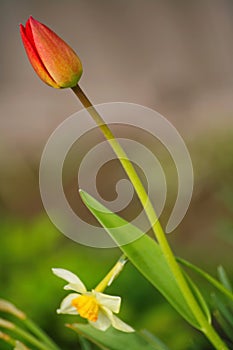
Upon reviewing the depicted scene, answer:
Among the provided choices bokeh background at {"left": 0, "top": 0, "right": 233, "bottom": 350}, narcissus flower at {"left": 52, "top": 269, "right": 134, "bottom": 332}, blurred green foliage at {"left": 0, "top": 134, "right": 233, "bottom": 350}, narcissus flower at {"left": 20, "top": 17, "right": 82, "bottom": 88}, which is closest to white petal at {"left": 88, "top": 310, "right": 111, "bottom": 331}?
narcissus flower at {"left": 52, "top": 269, "right": 134, "bottom": 332}

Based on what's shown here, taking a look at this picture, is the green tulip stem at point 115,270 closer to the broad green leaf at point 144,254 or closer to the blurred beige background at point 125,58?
the broad green leaf at point 144,254

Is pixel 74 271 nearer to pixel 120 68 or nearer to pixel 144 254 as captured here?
pixel 144 254

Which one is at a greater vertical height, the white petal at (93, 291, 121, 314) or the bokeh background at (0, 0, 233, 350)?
the white petal at (93, 291, 121, 314)

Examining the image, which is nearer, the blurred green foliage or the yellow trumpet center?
the yellow trumpet center

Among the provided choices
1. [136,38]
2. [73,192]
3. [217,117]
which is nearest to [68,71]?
[73,192]

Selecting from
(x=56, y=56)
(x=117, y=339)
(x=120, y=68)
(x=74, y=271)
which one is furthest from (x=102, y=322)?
(x=120, y=68)

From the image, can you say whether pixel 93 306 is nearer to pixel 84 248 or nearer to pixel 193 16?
pixel 84 248

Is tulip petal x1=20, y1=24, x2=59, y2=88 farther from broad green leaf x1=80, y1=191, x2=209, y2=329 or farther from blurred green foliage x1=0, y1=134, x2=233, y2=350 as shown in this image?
blurred green foliage x1=0, y1=134, x2=233, y2=350
